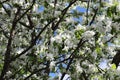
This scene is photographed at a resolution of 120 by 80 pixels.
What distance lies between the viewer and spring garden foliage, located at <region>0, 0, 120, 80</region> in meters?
9.89

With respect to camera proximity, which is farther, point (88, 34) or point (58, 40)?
point (58, 40)

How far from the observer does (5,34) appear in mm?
12742

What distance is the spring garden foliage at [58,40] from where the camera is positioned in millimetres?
9891

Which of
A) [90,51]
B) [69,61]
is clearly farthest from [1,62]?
[90,51]

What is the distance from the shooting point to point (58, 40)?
984 cm

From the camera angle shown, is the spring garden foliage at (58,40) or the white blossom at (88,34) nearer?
the white blossom at (88,34)

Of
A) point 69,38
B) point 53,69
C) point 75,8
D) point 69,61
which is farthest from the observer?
point 75,8

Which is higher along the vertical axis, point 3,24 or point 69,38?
point 3,24

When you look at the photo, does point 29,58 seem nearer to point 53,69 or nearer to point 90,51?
point 53,69

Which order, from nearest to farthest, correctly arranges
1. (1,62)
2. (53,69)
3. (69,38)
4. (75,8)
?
1. (69,38)
2. (53,69)
3. (1,62)
4. (75,8)

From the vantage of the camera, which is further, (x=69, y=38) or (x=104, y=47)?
(x=104, y=47)

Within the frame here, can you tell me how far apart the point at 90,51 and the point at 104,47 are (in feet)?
2.47

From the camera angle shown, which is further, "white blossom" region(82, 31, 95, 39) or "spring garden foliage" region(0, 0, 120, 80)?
"spring garden foliage" region(0, 0, 120, 80)

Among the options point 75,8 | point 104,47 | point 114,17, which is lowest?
point 104,47
